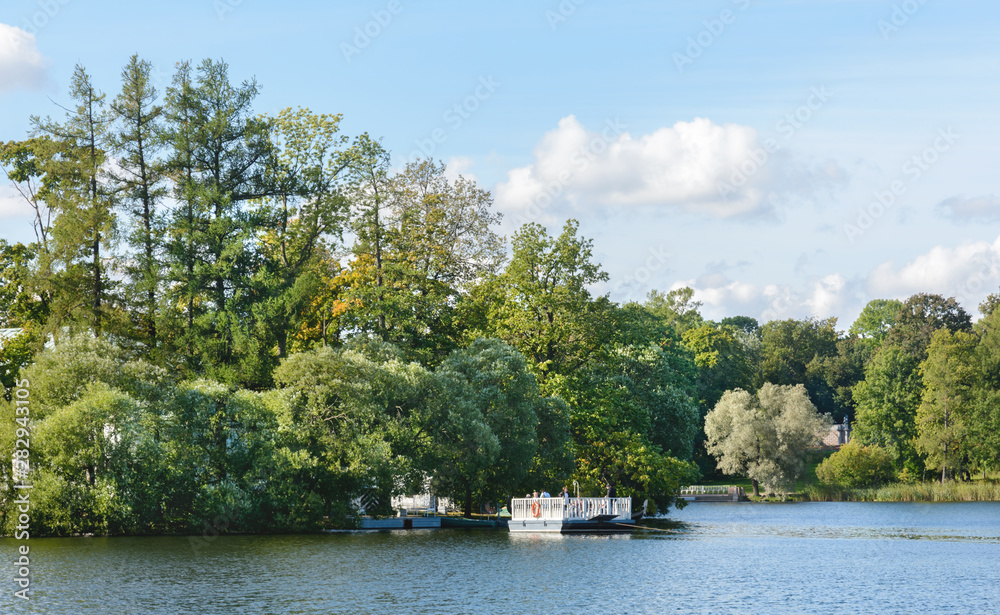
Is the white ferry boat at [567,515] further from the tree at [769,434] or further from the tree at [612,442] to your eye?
the tree at [769,434]

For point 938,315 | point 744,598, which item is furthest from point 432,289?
point 938,315

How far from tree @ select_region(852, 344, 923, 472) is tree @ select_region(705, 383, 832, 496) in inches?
344

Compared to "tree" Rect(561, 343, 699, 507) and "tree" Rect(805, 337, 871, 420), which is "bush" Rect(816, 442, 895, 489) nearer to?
"tree" Rect(561, 343, 699, 507)

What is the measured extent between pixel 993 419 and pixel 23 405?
74565mm

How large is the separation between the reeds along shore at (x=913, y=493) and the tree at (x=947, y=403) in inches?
109

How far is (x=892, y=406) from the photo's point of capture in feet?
308

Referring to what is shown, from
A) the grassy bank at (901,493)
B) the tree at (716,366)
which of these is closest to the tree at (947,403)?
the grassy bank at (901,493)

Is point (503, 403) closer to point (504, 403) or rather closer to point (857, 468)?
point (504, 403)

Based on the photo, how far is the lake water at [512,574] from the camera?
25328 millimetres

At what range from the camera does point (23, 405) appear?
4100cm

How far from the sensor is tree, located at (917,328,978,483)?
282 ft

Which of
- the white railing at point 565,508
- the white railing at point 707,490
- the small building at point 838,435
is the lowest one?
the white railing at point 707,490

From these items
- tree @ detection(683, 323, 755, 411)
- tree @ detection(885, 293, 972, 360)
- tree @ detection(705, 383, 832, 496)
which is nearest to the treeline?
tree @ detection(705, 383, 832, 496)

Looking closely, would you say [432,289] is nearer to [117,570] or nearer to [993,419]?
[117,570]
